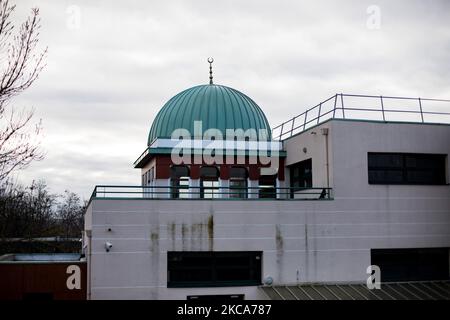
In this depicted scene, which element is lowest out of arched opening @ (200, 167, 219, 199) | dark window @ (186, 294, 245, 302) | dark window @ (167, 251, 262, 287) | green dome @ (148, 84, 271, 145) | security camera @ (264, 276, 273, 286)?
dark window @ (186, 294, 245, 302)

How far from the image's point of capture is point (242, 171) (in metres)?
27.0

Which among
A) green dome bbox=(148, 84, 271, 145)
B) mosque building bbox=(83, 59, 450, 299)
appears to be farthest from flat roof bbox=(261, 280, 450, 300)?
green dome bbox=(148, 84, 271, 145)

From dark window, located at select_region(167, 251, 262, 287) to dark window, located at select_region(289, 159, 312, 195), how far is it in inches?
174

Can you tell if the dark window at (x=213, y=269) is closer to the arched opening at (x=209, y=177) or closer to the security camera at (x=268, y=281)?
the security camera at (x=268, y=281)

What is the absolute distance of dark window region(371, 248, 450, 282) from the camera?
73.3 feet

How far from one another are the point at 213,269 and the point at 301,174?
7.07 meters

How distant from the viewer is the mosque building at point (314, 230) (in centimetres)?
2039

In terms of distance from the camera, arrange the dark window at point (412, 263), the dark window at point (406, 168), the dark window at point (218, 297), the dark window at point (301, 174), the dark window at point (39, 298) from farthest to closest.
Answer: the dark window at point (301, 174)
the dark window at point (406, 168)
the dark window at point (412, 263)
the dark window at point (218, 297)
the dark window at point (39, 298)

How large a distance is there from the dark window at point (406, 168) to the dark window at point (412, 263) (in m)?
2.68

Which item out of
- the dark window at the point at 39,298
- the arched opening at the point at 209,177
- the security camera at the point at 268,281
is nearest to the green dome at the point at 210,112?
the arched opening at the point at 209,177

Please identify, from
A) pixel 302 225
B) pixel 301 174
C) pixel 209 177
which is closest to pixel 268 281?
pixel 302 225

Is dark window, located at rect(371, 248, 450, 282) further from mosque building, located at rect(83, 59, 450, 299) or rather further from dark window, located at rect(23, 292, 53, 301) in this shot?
dark window, located at rect(23, 292, 53, 301)

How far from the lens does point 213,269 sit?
69.2 feet
